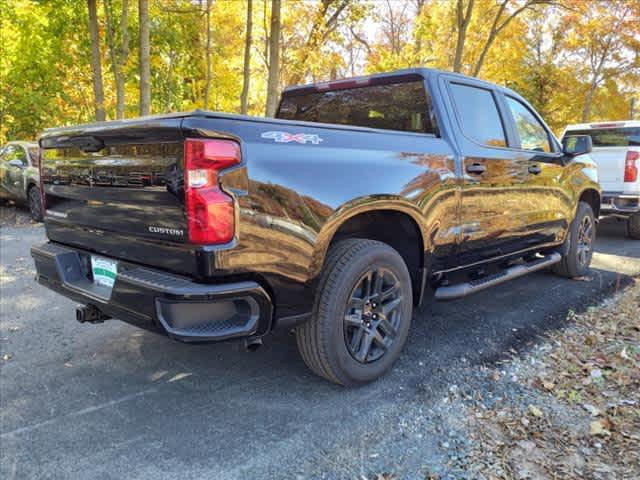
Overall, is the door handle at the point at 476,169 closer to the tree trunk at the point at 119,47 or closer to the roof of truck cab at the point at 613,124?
the roof of truck cab at the point at 613,124

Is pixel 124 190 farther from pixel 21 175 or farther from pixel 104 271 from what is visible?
pixel 21 175

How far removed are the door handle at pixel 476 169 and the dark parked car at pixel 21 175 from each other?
8945 millimetres

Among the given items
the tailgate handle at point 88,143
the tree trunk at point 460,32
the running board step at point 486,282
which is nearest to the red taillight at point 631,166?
the running board step at point 486,282

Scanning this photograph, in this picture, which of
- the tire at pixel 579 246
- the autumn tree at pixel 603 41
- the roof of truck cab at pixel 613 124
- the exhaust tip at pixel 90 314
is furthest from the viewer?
the autumn tree at pixel 603 41

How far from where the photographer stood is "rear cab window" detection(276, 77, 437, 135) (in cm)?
363

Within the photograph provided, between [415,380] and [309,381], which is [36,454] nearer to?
[309,381]

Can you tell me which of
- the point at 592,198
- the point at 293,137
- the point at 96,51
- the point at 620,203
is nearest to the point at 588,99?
the point at 620,203

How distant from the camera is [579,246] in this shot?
5668 mm

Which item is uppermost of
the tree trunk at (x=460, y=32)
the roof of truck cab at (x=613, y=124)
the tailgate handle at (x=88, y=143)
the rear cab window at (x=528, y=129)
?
the tree trunk at (x=460, y=32)

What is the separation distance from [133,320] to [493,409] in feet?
6.65

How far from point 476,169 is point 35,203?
368 inches

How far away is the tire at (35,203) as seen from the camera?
9867 mm

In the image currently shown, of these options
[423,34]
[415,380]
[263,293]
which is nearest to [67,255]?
[263,293]

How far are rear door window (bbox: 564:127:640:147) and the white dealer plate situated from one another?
811 cm
